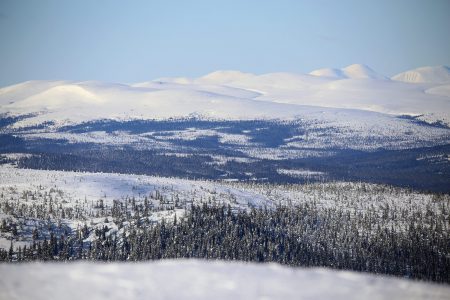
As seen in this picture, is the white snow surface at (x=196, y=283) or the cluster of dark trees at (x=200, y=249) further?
the cluster of dark trees at (x=200, y=249)

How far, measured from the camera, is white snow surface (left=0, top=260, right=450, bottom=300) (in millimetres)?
20297

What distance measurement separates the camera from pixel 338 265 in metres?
184

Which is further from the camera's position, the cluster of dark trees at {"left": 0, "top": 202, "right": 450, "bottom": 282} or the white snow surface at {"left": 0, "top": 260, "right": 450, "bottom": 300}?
the cluster of dark trees at {"left": 0, "top": 202, "right": 450, "bottom": 282}

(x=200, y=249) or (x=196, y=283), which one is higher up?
(x=196, y=283)

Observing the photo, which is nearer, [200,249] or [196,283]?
[196,283]

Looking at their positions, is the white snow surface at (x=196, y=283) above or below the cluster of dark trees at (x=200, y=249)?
above

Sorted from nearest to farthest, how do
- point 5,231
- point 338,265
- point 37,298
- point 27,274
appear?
point 37,298 < point 27,274 < point 5,231 < point 338,265

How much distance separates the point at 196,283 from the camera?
21344 mm

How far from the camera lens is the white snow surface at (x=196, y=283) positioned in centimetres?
2030

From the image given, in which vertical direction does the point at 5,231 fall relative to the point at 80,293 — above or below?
below

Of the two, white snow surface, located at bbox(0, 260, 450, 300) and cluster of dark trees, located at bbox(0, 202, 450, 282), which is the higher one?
white snow surface, located at bbox(0, 260, 450, 300)

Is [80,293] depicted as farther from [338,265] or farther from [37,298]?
[338,265]

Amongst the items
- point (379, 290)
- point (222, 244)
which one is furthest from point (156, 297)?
point (222, 244)

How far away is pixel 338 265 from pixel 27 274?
6735 inches
